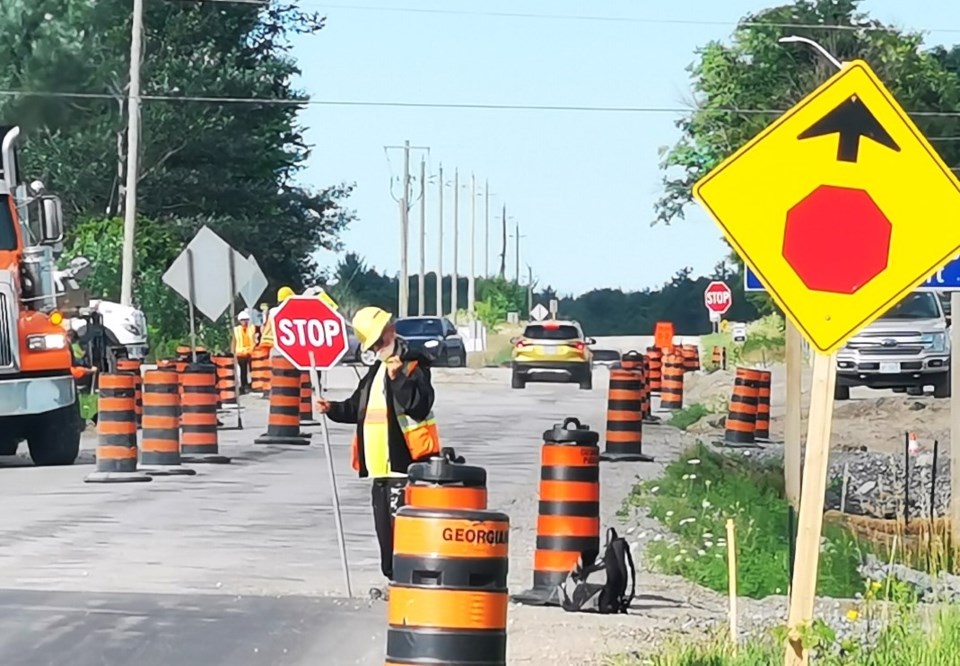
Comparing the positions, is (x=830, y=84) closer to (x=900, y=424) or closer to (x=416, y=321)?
(x=900, y=424)

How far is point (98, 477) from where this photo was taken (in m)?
20.8

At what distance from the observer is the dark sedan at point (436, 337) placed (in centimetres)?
5841

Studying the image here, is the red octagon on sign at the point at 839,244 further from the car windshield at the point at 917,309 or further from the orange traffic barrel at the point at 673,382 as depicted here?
the car windshield at the point at 917,309

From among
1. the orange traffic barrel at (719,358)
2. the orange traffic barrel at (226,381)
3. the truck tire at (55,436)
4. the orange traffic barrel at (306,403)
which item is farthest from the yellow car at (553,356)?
the truck tire at (55,436)

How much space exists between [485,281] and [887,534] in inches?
3667

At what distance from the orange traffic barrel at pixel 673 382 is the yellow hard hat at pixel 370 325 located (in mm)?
26116

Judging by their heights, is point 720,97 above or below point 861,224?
above

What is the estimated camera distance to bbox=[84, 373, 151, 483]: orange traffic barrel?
20594 mm

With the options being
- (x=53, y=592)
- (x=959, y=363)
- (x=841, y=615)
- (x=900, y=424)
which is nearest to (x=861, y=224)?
(x=841, y=615)

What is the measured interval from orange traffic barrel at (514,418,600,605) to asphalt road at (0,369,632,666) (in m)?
1.05

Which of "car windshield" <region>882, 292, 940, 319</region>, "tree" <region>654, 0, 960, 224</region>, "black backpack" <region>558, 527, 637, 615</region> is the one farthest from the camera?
"tree" <region>654, 0, 960, 224</region>

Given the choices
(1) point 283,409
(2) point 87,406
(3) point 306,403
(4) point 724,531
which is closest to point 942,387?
(3) point 306,403

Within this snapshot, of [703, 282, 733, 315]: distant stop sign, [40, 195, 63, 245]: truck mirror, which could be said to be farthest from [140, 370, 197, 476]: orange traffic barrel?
[703, 282, 733, 315]: distant stop sign

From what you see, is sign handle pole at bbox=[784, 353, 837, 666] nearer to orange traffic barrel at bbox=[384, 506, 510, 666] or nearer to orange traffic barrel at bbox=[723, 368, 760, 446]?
orange traffic barrel at bbox=[384, 506, 510, 666]
